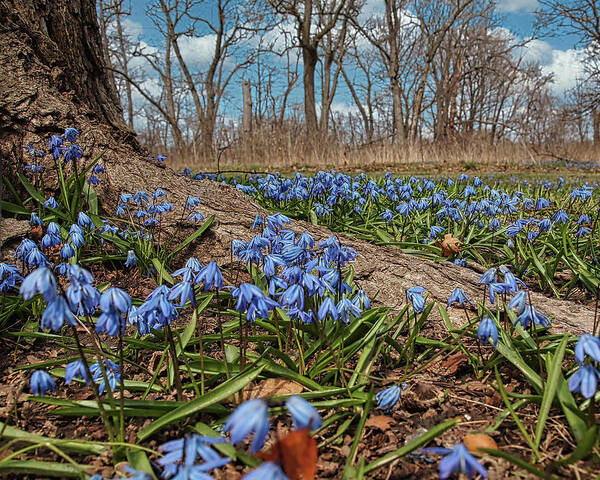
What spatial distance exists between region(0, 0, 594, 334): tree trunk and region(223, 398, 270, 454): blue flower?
179 cm

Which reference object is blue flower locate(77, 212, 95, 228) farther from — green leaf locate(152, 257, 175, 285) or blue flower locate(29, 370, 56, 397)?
blue flower locate(29, 370, 56, 397)

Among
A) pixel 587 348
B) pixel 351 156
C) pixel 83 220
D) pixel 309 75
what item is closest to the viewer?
pixel 587 348

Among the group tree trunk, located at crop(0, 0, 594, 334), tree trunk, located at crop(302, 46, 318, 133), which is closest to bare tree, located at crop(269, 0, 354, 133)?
tree trunk, located at crop(302, 46, 318, 133)

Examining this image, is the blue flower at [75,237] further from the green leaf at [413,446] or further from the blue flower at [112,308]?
the green leaf at [413,446]

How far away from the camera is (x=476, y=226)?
4.10 metres

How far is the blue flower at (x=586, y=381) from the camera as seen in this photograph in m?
1.10

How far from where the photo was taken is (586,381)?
3.67ft

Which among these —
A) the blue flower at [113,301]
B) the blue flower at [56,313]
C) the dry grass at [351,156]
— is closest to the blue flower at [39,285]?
the blue flower at [56,313]

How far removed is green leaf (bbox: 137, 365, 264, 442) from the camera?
1.33 metres

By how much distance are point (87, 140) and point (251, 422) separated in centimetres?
353

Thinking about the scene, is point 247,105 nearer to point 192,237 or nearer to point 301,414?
point 192,237

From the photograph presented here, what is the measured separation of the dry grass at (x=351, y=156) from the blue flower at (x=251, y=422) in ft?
49.0

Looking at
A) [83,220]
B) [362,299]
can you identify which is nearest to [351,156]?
[83,220]

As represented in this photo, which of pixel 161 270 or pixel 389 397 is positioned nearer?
pixel 389 397
